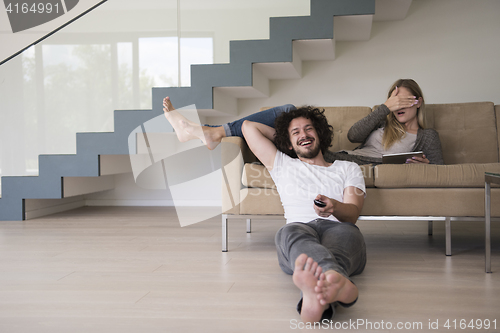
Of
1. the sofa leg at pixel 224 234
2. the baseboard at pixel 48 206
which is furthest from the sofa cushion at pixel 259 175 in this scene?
the baseboard at pixel 48 206

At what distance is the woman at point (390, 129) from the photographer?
7.50ft

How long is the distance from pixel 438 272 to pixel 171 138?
A: 2.80 m

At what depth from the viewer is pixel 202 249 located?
85.6 inches

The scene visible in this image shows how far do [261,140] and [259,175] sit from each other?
0.21 m

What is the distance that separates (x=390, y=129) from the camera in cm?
240

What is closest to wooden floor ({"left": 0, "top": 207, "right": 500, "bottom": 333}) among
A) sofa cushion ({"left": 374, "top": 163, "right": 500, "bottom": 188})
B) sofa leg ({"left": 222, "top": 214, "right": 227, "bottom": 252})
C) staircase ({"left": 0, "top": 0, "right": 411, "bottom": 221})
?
sofa leg ({"left": 222, "top": 214, "right": 227, "bottom": 252})

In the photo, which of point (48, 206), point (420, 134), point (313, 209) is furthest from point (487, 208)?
point (48, 206)

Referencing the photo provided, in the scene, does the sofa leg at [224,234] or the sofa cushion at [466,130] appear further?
the sofa cushion at [466,130]

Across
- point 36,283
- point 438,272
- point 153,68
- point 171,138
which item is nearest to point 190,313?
point 36,283

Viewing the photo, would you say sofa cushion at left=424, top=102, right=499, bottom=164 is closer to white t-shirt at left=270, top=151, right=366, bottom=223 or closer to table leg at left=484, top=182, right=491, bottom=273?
table leg at left=484, top=182, right=491, bottom=273

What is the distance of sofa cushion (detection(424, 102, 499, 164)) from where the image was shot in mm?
2600

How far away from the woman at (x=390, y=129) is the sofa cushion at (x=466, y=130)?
23 cm

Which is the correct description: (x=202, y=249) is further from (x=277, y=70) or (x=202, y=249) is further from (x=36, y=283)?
(x=277, y=70)

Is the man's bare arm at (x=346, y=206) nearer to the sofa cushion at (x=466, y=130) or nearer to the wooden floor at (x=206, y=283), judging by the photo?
the wooden floor at (x=206, y=283)
